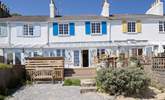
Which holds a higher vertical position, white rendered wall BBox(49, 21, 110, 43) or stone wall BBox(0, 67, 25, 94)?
white rendered wall BBox(49, 21, 110, 43)

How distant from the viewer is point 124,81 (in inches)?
683

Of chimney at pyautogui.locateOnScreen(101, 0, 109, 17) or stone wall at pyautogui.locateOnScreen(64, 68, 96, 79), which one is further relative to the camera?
chimney at pyautogui.locateOnScreen(101, 0, 109, 17)

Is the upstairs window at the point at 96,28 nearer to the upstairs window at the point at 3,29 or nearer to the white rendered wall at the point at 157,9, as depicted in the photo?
the white rendered wall at the point at 157,9

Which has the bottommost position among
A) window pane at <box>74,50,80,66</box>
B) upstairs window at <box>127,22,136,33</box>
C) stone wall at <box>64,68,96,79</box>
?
stone wall at <box>64,68,96,79</box>

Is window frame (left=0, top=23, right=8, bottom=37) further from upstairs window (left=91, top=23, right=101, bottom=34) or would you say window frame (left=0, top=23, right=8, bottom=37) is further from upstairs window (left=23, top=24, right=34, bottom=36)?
upstairs window (left=91, top=23, right=101, bottom=34)

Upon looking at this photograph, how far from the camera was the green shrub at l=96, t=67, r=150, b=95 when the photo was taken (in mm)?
17406

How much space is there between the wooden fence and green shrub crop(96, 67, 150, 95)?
8.39 metres

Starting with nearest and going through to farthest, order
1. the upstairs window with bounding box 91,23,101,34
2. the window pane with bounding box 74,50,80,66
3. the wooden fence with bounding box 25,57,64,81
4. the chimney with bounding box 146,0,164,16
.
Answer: the wooden fence with bounding box 25,57,64,81, the window pane with bounding box 74,50,80,66, the upstairs window with bounding box 91,23,101,34, the chimney with bounding box 146,0,164,16

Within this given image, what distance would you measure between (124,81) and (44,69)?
33.8 ft

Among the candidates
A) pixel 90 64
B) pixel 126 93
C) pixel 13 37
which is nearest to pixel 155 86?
pixel 126 93

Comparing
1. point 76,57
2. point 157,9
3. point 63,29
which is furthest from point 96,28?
point 157,9

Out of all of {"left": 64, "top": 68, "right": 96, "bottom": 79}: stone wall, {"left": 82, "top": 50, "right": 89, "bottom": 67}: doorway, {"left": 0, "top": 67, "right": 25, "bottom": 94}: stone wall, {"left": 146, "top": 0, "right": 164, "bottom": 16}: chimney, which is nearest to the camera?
{"left": 0, "top": 67, "right": 25, "bottom": 94}: stone wall

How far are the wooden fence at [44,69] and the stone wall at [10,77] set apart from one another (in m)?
0.79

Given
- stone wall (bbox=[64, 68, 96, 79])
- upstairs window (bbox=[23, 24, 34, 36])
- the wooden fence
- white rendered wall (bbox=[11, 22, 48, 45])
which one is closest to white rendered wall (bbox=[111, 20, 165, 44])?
white rendered wall (bbox=[11, 22, 48, 45])
